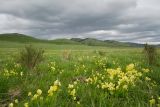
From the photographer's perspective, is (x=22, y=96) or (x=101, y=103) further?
(x=22, y=96)

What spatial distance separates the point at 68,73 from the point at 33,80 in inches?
68.5

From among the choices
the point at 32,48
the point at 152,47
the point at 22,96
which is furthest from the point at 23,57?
the point at 152,47

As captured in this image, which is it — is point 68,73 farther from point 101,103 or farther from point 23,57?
point 101,103

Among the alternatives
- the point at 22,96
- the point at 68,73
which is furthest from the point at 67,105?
the point at 68,73

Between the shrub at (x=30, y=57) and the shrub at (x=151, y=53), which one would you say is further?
the shrub at (x=151, y=53)

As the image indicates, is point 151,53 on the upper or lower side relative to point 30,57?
lower

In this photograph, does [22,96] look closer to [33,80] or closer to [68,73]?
[33,80]

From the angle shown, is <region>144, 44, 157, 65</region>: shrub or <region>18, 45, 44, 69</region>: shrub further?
<region>144, 44, 157, 65</region>: shrub

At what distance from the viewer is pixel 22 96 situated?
5590 mm

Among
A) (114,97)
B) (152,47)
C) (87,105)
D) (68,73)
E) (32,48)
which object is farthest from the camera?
(152,47)

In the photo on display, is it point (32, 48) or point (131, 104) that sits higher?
point (32, 48)

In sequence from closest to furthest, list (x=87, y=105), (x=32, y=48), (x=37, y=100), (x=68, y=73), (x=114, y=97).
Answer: (x=37, y=100) < (x=87, y=105) < (x=114, y=97) < (x=68, y=73) < (x=32, y=48)

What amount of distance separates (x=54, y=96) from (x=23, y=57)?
4.83 meters

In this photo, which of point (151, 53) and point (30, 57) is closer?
point (30, 57)
